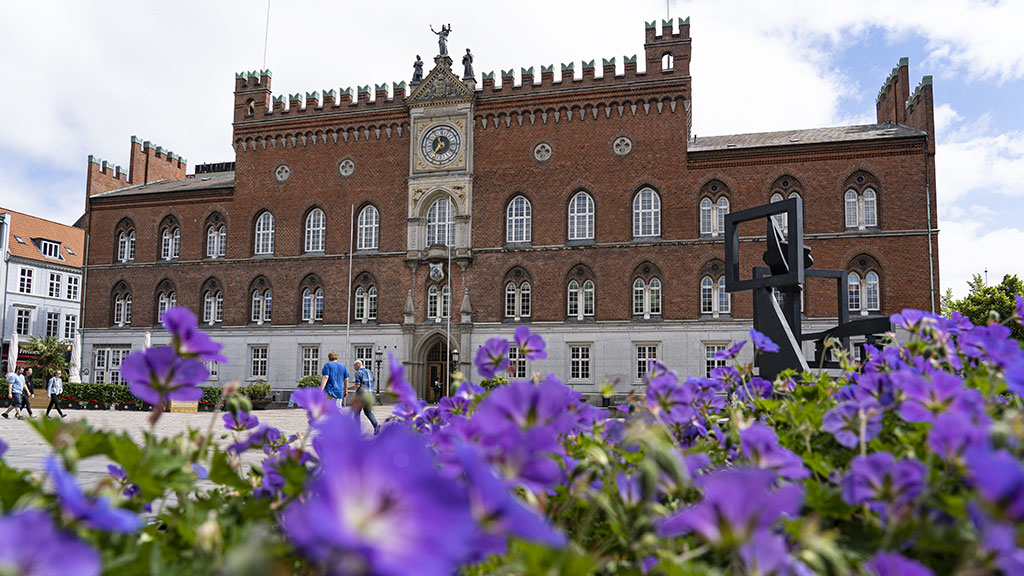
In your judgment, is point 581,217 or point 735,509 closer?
point 735,509

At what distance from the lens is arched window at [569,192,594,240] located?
31.4 m

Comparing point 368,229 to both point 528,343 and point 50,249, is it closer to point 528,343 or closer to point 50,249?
point 528,343

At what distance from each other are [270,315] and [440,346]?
8856 millimetres

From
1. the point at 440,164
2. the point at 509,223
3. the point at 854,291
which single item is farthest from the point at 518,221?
the point at 854,291

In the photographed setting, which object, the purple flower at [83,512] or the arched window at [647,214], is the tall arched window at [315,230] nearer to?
the arched window at [647,214]

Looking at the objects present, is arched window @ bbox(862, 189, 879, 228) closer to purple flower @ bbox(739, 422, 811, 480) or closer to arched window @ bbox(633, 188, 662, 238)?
arched window @ bbox(633, 188, 662, 238)

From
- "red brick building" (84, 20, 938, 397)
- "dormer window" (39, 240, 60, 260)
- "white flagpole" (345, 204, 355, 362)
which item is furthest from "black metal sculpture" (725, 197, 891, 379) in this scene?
"dormer window" (39, 240, 60, 260)

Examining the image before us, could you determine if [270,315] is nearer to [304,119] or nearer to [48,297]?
[304,119]

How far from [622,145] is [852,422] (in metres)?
30.7

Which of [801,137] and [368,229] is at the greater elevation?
[801,137]

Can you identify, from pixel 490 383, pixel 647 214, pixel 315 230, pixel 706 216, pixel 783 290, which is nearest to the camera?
pixel 490 383

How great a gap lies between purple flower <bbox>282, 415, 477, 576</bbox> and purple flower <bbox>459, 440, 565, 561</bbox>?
0.06 meters

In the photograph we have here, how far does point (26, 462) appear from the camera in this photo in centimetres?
825

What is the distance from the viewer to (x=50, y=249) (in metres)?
52.5
